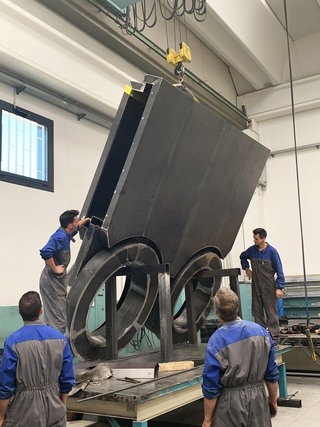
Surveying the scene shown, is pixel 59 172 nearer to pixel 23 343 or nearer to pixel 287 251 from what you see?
pixel 23 343

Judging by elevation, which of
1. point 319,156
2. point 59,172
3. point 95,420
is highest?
point 319,156

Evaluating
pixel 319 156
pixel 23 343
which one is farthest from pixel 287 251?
pixel 23 343

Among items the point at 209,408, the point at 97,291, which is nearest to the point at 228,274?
the point at 97,291

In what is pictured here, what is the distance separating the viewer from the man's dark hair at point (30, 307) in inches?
83.2

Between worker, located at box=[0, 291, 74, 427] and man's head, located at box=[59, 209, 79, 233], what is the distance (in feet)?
4.70

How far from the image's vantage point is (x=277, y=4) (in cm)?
740

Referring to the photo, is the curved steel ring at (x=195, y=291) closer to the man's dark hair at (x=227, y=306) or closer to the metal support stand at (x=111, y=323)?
the metal support stand at (x=111, y=323)

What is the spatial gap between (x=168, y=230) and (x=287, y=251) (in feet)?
19.0

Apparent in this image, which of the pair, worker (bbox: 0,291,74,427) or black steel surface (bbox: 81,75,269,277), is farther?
black steel surface (bbox: 81,75,269,277)

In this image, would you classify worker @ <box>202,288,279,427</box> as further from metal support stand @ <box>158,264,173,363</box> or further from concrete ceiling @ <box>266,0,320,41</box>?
concrete ceiling @ <box>266,0,320,41</box>

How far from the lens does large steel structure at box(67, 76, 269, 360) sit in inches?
125

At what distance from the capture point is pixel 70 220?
356 centimetres

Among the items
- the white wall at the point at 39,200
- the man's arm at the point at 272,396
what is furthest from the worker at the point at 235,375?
the white wall at the point at 39,200

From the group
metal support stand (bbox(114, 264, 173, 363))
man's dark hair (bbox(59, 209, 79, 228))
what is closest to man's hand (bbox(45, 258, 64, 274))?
man's dark hair (bbox(59, 209, 79, 228))
